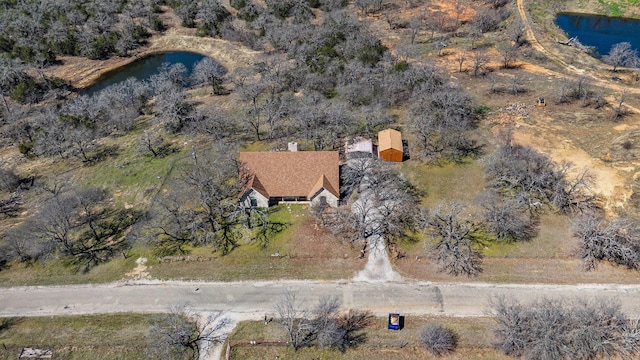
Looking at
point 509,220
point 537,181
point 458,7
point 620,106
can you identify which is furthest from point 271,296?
point 458,7

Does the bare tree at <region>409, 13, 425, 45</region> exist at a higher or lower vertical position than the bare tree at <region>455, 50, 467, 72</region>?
higher

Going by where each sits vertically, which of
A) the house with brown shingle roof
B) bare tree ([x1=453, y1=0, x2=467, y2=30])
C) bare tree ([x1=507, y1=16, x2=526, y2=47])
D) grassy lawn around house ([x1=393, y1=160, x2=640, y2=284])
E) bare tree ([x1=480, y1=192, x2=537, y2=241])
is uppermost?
bare tree ([x1=453, y1=0, x2=467, y2=30])

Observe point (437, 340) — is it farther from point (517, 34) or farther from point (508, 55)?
point (517, 34)

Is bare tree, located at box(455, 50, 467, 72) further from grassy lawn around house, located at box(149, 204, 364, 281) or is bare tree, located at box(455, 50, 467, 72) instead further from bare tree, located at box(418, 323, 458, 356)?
bare tree, located at box(418, 323, 458, 356)

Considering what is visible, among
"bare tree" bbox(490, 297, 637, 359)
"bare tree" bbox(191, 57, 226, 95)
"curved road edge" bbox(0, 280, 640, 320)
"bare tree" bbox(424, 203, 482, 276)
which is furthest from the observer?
"bare tree" bbox(191, 57, 226, 95)

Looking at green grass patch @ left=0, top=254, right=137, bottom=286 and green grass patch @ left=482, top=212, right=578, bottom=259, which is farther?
green grass patch @ left=0, top=254, right=137, bottom=286

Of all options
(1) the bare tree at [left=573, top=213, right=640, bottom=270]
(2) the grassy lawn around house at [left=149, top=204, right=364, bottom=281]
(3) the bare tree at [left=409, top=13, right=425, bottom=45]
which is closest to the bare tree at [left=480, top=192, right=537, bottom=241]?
(1) the bare tree at [left=573, top=213, right=640, bottom=270]

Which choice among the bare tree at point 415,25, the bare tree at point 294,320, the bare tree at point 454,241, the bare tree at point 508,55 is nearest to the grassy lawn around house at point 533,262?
the bare tree at point 454,241

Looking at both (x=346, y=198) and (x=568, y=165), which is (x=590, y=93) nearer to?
(x=568, y=165)
